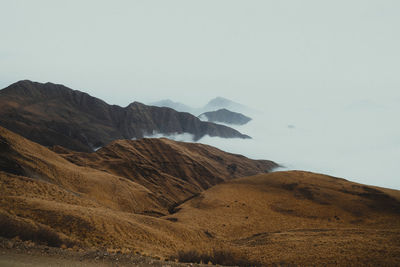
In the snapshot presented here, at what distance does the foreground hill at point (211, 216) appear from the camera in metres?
16.2

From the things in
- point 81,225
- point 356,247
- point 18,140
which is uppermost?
point 18,140

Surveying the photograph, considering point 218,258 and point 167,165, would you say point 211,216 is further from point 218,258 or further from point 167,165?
point 167,165

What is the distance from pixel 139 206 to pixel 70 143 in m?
121

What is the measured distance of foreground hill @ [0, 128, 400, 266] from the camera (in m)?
16.2

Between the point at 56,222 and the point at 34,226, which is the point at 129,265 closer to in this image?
the point at 34,226

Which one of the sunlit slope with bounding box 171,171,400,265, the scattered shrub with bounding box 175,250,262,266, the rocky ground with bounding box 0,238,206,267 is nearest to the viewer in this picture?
the rocky ground with bounding box 0,238,206,267

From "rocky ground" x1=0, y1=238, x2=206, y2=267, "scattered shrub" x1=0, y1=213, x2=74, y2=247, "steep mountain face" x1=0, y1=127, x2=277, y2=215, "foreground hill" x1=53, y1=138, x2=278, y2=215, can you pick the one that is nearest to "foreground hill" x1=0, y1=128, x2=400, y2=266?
"scattered shrub" x1=0, y1=213, x2=74, y2=247

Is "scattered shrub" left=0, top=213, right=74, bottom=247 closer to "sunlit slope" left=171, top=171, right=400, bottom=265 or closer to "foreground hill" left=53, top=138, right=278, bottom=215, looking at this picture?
"sunlit slope" left=171, top=171, right=400, bottom=265

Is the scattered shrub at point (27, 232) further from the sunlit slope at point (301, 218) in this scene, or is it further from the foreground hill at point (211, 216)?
the sunlit slope at point (301, 218)

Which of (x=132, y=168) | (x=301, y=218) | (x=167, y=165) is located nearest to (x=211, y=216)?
(x=301, y=218)

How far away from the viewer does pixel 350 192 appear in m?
42.0

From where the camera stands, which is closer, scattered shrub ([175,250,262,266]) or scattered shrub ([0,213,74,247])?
scattered shrub ([0,213,74,247])

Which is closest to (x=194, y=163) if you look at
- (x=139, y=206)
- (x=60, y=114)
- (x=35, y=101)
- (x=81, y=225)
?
(x=139, y=206)

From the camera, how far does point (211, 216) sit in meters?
34.2
